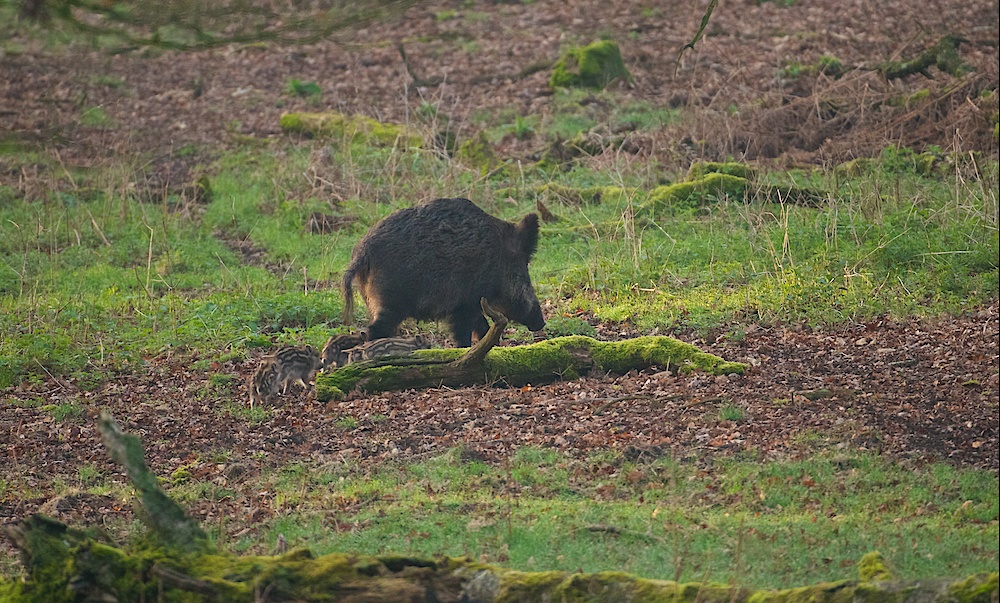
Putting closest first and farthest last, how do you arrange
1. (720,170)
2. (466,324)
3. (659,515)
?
(659,515)
(466,324)
(720,170)

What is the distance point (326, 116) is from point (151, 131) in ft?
11.8

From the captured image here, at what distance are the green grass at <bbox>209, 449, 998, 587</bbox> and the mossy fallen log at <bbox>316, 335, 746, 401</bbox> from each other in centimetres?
162

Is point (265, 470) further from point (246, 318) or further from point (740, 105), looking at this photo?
point (740, 105)

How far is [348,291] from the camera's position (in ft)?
36.7

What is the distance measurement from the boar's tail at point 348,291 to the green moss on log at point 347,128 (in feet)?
23.3

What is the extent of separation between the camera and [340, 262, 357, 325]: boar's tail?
11055 mm

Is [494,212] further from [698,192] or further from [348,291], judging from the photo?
[348,291]

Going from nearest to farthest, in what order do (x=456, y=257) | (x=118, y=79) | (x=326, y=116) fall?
1. (x=456, y=257)
2. (x=326, y=116)
3. (x=118, y=79)

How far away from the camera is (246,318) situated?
39.9ft

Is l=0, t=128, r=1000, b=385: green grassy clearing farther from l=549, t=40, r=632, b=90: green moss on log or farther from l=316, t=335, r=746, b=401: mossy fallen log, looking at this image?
l=549, t=40, r=632, b=90: green moss on log

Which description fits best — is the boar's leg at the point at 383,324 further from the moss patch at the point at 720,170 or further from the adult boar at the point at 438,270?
the moss patch at the point at 720,170

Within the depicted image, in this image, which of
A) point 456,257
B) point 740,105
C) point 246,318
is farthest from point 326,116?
point 456,257

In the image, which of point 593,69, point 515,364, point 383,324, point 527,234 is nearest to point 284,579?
point 515,364

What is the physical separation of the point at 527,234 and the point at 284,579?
682 cm
